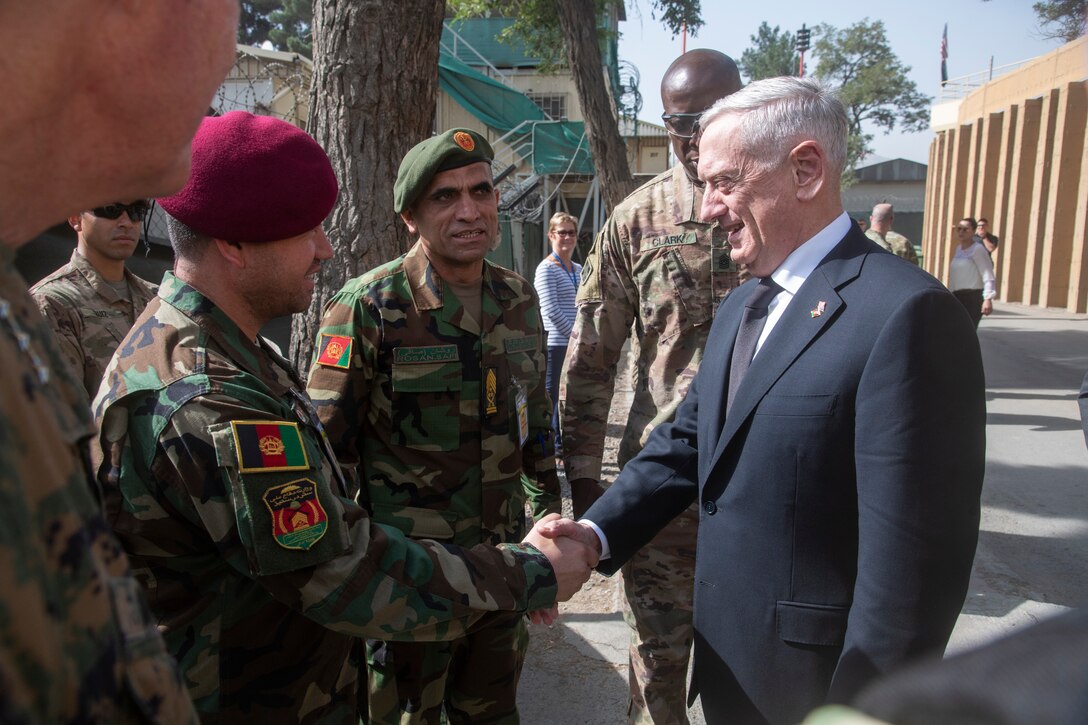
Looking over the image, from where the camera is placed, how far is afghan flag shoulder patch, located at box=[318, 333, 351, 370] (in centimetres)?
246

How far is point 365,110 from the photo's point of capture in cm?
346

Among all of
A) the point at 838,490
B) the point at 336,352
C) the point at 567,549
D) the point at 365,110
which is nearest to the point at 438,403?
the point at 336,352


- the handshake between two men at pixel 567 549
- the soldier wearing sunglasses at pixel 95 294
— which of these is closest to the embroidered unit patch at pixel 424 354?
the handshake between two men at pixel 567 549

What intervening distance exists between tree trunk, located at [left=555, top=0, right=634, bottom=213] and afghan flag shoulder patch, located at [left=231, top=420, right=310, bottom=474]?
24.9ft

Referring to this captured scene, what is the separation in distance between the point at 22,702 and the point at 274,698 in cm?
114

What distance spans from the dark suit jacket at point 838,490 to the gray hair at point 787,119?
239mm

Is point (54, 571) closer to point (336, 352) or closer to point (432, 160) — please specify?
point (336, 352)

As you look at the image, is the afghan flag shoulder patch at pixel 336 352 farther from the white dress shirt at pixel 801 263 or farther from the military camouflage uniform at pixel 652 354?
the white dress shirt at pixel 801 263

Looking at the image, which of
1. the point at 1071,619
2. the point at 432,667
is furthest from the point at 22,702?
the point at 432,667

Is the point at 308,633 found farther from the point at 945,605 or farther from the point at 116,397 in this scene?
the point at 945,605

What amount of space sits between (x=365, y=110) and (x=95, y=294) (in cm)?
157

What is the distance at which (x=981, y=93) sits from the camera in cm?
2348

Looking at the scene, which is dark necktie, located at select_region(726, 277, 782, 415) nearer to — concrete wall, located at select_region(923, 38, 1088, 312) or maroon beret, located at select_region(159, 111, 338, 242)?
maroon beret, located at select_region(159, 111, 338, 242)

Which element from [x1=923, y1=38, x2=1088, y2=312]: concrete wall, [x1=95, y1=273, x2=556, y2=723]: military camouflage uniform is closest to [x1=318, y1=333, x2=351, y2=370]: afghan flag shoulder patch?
[x1=95, y1=273, x2=556, y2=723]: military camouflage uniform
